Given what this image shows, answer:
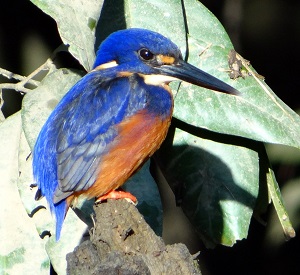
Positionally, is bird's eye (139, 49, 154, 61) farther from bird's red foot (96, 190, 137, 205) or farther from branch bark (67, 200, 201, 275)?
branch bark (67, 200, 201, 275)

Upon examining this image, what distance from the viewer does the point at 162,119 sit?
411cm

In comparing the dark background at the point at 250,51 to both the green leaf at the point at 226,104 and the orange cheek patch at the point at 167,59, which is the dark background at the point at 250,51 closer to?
the green leaf at the point at 226,104

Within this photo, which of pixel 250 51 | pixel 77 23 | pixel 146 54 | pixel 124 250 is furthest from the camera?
pixel 250 51

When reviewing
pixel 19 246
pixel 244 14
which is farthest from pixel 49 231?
pixel 244 14

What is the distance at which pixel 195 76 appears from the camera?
409 centimetres

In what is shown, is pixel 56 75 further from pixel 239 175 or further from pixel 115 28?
pixel 239 175

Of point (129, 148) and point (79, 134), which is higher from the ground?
point (79, 134)

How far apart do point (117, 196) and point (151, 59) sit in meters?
0.57

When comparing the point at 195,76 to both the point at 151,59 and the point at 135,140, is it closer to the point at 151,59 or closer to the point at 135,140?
the point at 151,59

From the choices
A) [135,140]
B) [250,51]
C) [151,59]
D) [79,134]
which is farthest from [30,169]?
[250,51]

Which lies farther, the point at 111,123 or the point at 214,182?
the point at 214,182

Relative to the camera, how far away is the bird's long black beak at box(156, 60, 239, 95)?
4.07 metres

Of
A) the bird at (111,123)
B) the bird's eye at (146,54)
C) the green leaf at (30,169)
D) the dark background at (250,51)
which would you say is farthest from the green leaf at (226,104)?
the dark background at (250,51)

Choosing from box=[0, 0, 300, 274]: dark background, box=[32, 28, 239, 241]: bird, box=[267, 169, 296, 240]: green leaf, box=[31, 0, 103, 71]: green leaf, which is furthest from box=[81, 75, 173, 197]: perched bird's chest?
box=[0, 0, 300, 274]: dark background
